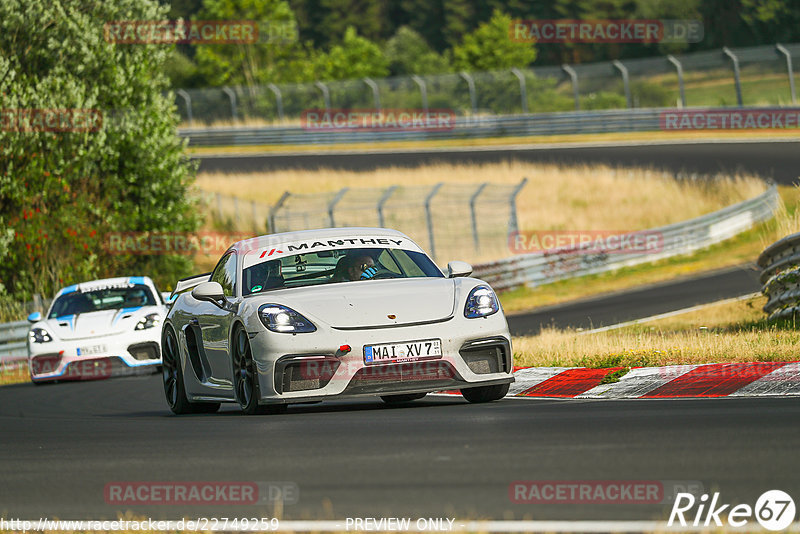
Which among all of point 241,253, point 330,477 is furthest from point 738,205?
point 330,477

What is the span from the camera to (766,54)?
4325 cm

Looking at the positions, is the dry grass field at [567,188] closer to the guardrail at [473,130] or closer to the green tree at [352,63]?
the guardrail at [473,130]

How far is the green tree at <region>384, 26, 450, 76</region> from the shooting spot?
93.3 metres

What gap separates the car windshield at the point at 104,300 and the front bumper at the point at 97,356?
1.06m

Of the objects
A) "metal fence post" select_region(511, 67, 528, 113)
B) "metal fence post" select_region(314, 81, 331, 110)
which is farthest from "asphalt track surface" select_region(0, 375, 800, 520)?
"metal fence post" select_region(314, 81, 331, 110)

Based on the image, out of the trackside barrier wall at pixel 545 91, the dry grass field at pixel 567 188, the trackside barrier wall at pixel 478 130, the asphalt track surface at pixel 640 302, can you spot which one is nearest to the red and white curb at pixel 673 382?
the asphalt track surface at pixel 640 302

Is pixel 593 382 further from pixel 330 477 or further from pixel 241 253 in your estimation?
pixel 330 477

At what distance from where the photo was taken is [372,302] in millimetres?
9281

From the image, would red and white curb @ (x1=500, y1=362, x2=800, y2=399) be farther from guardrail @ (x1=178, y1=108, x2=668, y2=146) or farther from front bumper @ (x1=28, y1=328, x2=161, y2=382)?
guardrail @ (x1=178, y1=108, x2=668, y2=146)

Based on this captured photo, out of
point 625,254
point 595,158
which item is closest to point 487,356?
point 625,254

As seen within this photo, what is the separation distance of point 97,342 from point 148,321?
0.74 meters

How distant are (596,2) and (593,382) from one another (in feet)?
302

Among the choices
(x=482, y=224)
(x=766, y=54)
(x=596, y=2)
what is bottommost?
(x=482, y=224)

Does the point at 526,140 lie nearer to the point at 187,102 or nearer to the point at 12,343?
the point at 187,102
